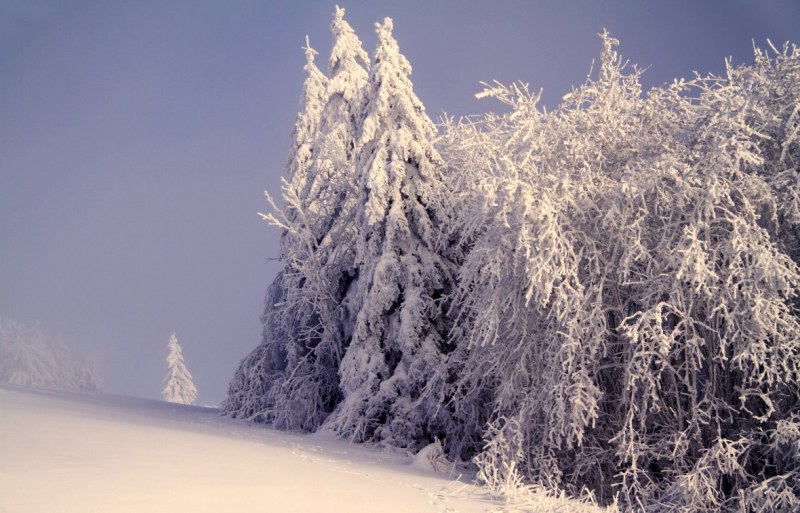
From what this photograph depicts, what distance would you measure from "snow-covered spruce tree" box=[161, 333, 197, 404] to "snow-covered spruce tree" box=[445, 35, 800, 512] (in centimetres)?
4242

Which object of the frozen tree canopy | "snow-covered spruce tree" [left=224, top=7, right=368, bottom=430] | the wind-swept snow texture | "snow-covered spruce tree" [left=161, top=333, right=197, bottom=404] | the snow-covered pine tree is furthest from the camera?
"snow-covered spruce tree" [left=161, top=333, right=197, bottom=404]

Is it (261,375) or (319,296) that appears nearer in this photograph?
(319,296)

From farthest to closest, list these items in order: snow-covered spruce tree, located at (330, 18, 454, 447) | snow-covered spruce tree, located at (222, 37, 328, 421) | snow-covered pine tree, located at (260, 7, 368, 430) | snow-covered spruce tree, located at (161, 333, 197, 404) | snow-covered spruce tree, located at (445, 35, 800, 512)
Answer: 1. snow-covered spruce tree, located at (161, 333, 197, 404)
2. snow-covered spruce tree, located at (222, 37, 328, 421)
3. snow-covered pine tree, located at (260, 7, 368, 430)
4. snow-covered spruce tree, located at (330, 18, 454, 447)
5. snow-covered spruce tree, located at (445, 35, 800, 512)

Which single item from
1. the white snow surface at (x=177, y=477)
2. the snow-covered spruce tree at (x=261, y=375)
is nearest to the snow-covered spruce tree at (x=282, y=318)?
the snow-covered spruce tree at (x=261, y=375)

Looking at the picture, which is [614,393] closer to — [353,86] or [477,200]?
[477,200]

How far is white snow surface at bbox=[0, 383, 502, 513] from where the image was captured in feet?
15.4

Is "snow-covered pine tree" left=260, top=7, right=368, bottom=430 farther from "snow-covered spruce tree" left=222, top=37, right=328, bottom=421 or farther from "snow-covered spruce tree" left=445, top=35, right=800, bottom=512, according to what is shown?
"snow-covered spruce tree" left=445, top=35, right=800, bottom=512

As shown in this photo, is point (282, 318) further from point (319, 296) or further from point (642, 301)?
point (642, 301)

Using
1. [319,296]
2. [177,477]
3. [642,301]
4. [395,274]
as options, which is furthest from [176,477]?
[319,296]

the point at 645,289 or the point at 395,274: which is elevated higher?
the point at 395,274

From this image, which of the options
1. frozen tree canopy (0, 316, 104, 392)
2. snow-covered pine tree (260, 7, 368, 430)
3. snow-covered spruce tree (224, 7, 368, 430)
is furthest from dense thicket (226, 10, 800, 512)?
frozen tree canopy (0, 316, 104, 392)

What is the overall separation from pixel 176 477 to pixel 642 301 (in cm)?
570

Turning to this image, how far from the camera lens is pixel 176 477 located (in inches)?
227

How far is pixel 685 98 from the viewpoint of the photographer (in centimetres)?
944
